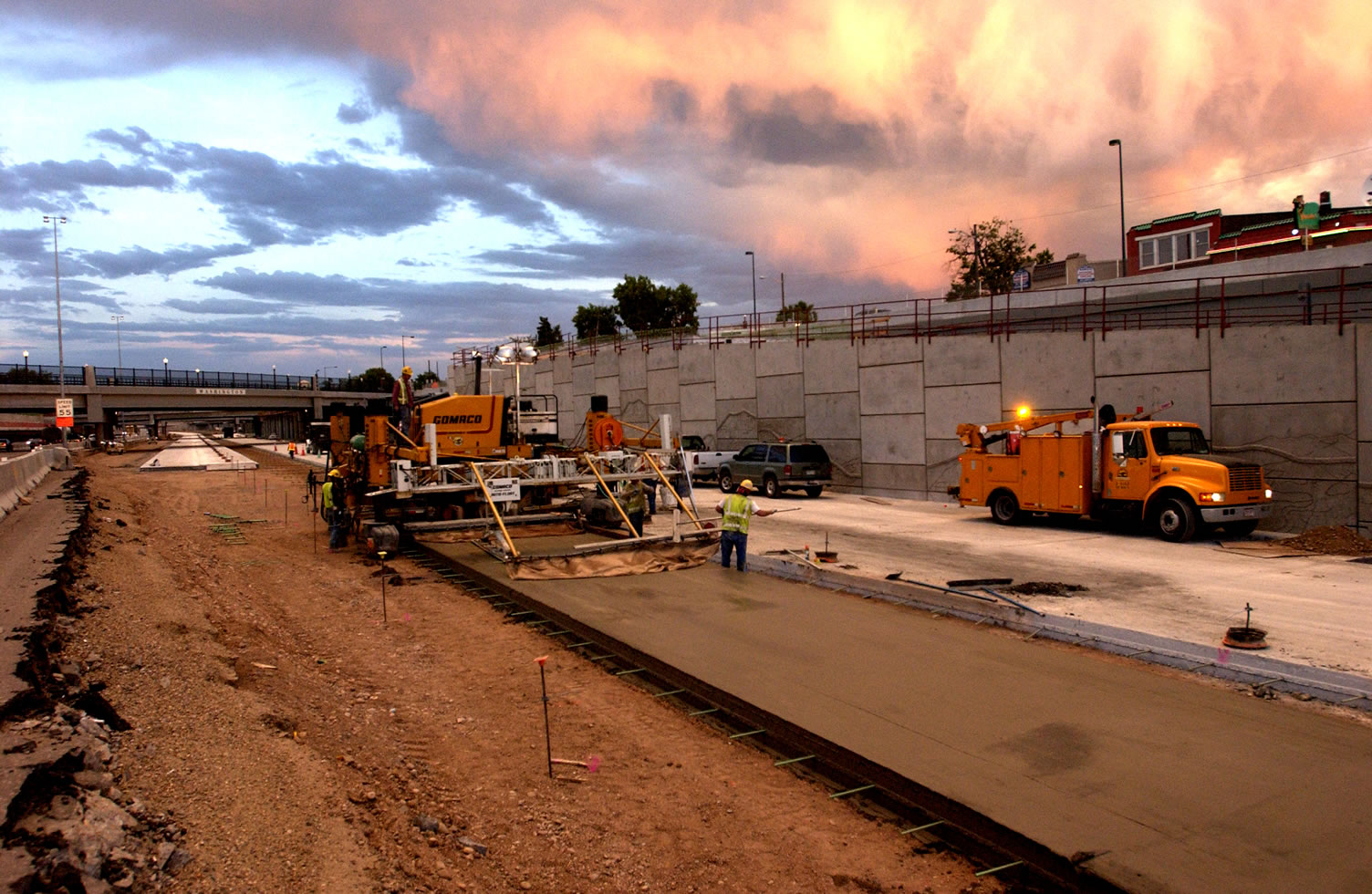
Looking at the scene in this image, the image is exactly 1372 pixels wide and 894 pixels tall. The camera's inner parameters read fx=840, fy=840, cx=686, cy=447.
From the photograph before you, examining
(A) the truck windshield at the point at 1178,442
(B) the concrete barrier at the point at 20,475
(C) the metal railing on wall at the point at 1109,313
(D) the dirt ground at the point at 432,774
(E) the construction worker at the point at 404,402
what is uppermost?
(C) the metal railing on wall at the point at 1109,313

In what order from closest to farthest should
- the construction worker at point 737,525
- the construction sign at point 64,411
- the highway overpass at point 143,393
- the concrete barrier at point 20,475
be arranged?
the construction worker at point 737,525 < the concrete barrier at point 20,475 < the construction sign at point 64,411 < the highway overpass at point 143,393

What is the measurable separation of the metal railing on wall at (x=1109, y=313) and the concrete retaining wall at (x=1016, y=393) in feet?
1.61

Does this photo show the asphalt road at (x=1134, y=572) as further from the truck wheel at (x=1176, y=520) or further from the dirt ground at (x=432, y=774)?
the dirt ground at (x=432, y=774)

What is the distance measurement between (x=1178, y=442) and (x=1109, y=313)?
12.1 m

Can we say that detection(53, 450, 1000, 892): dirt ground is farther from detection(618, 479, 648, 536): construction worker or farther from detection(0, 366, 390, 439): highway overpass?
detection(0, 366, 390, 439): highway overpass

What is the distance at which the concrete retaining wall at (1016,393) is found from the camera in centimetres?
1734

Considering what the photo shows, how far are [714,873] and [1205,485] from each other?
14.5 metres

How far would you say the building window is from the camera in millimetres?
42281

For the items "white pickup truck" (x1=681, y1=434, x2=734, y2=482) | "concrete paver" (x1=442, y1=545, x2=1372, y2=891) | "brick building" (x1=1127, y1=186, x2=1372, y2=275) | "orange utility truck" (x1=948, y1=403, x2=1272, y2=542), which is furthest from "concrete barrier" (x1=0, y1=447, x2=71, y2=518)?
"brick building" (x1=1127, y1=186, x2=1372, y2=275)

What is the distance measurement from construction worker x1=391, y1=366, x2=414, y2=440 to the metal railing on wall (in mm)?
15454

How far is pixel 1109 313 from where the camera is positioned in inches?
1073

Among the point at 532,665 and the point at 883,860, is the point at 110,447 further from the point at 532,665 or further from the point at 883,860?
the point at 883,860


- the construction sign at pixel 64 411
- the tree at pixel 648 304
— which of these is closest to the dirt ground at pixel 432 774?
the construction sign at pixel 64 411

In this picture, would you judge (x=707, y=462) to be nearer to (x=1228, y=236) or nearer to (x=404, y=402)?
(x=404, y=402)
